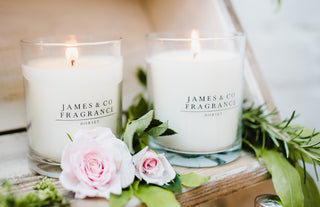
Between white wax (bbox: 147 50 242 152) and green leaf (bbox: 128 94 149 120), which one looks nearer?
white wax (bbox: 147 50 242 152)

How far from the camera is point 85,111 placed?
1.32 feet

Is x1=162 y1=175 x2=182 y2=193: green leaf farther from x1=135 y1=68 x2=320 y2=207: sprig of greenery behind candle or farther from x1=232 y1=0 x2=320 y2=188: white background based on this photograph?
x1=232 y1=0 x2=320 y2=188: white background

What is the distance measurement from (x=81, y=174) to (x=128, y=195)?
54 millimetres

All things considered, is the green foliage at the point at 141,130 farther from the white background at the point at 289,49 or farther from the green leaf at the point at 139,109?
the white background at the point at 289,49

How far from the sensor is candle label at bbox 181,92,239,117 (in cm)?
43

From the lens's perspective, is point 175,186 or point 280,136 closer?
point 175,186

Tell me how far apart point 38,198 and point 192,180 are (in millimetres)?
172

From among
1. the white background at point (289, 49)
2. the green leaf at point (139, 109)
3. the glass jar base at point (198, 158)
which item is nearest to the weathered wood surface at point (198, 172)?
the glass jar base at point (198, 158)

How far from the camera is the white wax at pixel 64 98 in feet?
1.28

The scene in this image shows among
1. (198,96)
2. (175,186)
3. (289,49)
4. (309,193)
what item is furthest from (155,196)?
(289,49)

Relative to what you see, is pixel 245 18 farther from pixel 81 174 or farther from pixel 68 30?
pixel 81 174

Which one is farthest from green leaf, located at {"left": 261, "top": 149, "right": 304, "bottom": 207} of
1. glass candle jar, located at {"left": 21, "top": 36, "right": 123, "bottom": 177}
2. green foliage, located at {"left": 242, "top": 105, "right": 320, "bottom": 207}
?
glass candle jar, located at {"left": 21, "top": 36, "right": 123, "bottom": 177}

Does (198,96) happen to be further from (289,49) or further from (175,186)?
(289,49)

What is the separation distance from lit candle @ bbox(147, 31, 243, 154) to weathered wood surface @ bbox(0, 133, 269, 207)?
0.11ft
